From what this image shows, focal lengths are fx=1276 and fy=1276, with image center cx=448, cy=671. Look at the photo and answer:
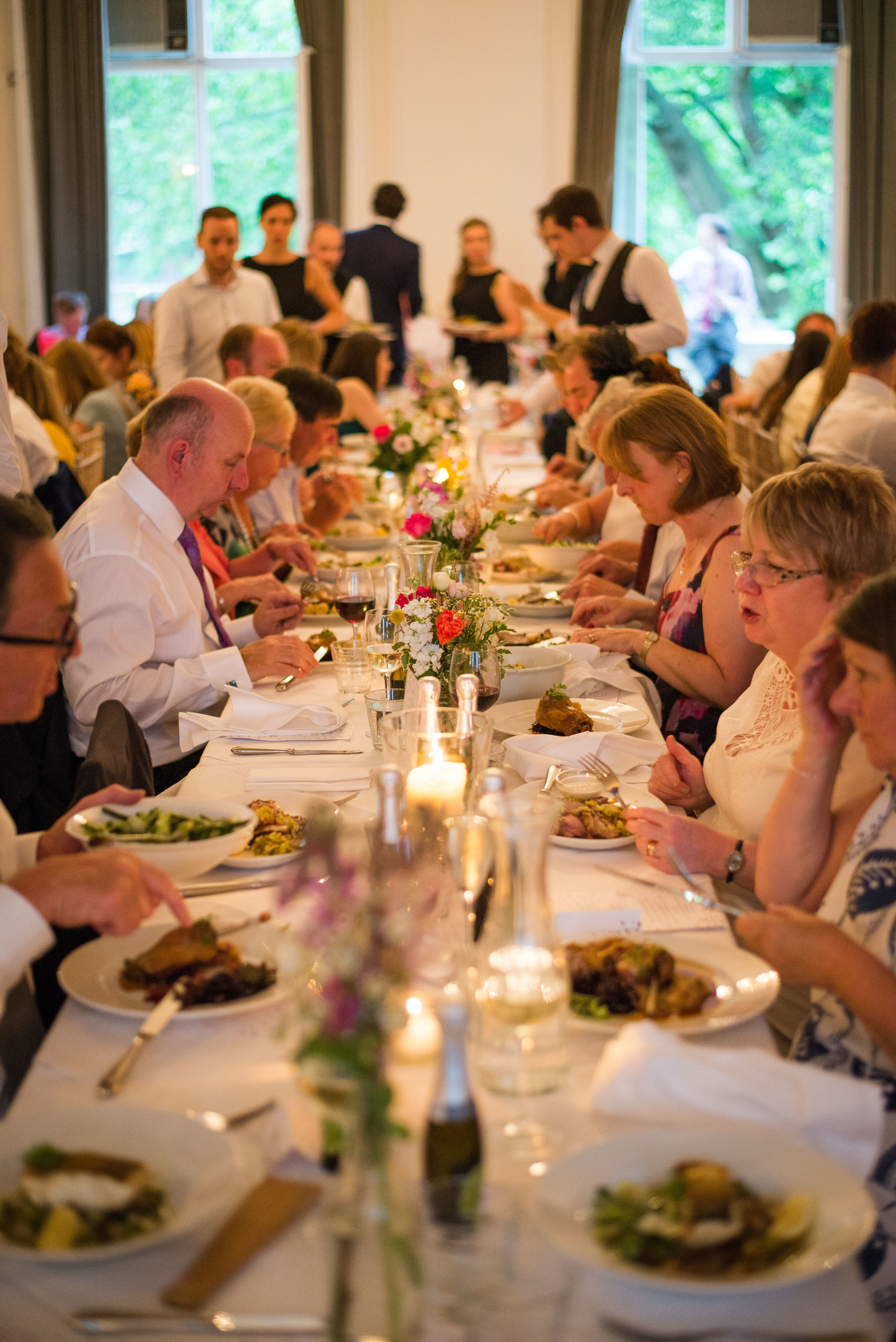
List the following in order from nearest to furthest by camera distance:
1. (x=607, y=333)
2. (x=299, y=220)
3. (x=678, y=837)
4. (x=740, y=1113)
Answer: (x=740, y=1113) → (x=678, y=837) → (x=607, y=333) → (x=299, y=220)

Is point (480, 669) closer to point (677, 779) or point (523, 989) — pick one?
point (677, 779)

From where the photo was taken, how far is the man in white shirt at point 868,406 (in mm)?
4781

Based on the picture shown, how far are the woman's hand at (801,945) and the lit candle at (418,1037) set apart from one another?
411 millimetres

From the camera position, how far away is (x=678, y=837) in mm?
1734

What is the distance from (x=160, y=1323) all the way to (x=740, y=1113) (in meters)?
0.50

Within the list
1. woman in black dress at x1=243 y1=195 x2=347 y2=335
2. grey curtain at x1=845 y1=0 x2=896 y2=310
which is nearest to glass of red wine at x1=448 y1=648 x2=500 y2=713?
woman in black dress at x1=243 y1=195 x2=347 y2=335

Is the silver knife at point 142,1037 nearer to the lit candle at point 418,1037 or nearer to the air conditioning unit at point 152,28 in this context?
the lit candle at point 418,1037

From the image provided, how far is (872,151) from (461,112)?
3.44m

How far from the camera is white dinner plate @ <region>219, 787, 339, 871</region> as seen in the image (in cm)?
167

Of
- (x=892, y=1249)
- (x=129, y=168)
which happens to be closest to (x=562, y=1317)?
(x=892, y=1249)

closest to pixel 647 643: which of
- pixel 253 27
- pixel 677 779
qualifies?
pixel 677 779

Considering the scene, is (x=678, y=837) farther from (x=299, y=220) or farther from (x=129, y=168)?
(x=129, y=168)

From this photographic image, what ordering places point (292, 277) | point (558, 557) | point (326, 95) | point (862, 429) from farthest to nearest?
point (326, 95) → point (292, 277) → point (862, 429) → point (558, 557)

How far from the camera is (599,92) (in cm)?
1033
